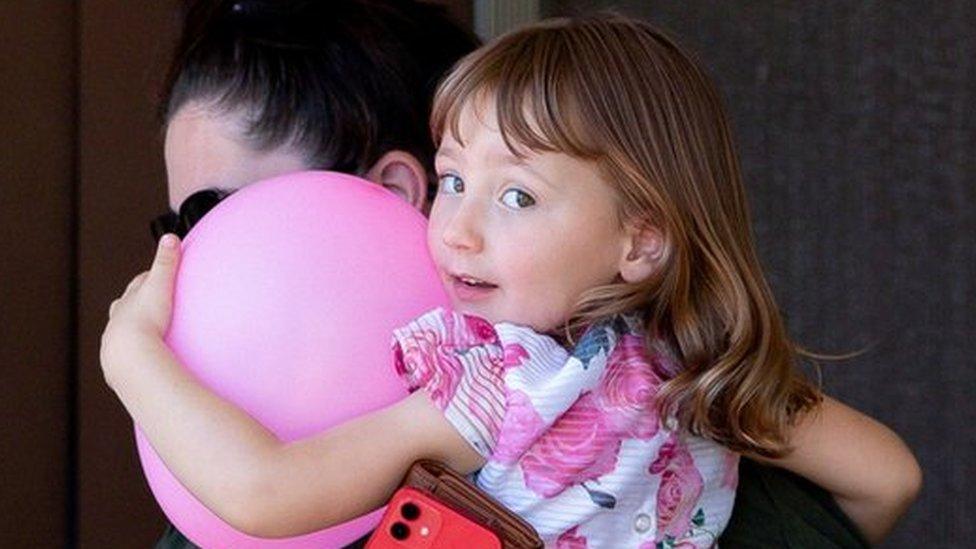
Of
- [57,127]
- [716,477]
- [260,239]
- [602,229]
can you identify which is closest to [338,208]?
[260,239]

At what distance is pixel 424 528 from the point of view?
46.9 inches

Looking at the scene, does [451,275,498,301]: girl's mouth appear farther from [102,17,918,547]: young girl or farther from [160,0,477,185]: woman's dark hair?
[160,0,477,185]: woman's dark hair

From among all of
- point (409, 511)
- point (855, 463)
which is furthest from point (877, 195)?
point (409, 511)

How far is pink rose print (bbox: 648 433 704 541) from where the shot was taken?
1.30 meters

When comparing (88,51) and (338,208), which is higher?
(338,208)

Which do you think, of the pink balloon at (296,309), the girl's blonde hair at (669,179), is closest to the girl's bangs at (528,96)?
the girl's blonde hair at (669,179)

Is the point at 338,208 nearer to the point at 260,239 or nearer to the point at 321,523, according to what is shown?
the point at 260,239

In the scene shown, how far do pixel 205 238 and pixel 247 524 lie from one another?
25 cm

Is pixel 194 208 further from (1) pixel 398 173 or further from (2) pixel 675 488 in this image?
(2) pixel 675 488

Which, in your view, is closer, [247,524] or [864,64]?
[247,524]

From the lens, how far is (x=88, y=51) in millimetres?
2461

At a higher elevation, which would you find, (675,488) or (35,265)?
(675,488)

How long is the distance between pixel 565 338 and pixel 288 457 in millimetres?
227

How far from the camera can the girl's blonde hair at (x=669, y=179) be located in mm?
1312
